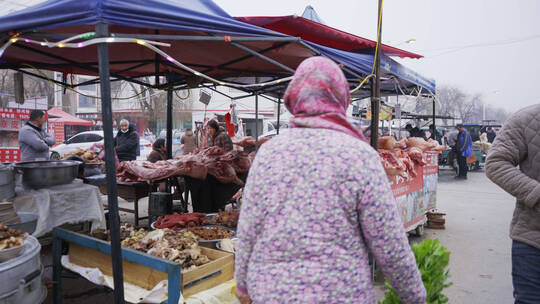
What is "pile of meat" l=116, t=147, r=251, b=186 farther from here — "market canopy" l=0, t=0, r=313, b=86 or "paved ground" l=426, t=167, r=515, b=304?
"paved ground" l=426, t=167, r=515, b=304

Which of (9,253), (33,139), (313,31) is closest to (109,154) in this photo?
(9,253)

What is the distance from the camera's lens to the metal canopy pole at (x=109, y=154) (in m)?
2.46

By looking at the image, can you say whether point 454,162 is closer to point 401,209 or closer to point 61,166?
point 401,209

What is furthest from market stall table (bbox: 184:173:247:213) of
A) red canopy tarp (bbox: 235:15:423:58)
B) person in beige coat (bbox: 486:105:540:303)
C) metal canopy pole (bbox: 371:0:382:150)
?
person in beige coat (bbox: 486:105:540:303)

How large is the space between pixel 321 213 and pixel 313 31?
4879 millimetres

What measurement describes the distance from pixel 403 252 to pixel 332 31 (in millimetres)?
4941

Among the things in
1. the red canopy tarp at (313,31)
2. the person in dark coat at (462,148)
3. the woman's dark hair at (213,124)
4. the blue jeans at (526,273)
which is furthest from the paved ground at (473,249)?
the red canopy tarp at (313,31)

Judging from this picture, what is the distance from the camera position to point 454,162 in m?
16.8

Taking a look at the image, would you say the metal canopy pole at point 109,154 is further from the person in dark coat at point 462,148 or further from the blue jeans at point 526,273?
the person in dark coat at point 462,148

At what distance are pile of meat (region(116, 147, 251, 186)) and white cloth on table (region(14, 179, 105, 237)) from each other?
123 centimetres

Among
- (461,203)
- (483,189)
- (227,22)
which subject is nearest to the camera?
(227,22)

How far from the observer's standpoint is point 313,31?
227 inches

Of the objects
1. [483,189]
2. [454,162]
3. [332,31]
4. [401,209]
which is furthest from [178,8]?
[454,162]

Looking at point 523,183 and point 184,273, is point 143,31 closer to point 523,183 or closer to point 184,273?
point 184,273
